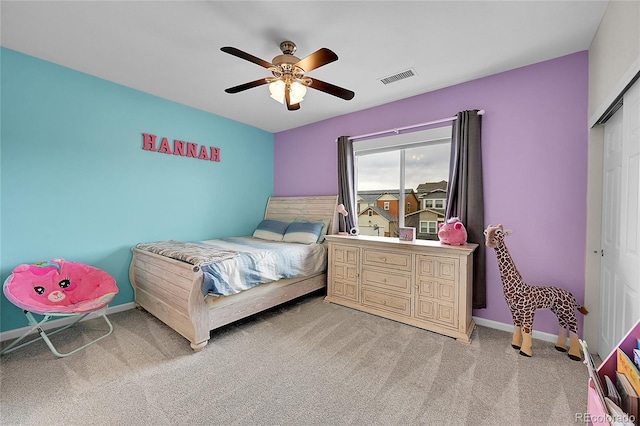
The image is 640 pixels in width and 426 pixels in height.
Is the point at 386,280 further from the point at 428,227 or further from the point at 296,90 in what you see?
the point at 296,90

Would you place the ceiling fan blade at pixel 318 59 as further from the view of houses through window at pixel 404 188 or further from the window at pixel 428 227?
the window at pixel 428 227

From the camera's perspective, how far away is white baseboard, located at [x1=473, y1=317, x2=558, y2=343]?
2346mm

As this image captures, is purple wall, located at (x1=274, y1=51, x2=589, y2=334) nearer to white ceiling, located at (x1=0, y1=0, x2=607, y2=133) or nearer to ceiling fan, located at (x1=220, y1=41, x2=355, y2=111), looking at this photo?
white ceiling, located at (x1=0, y1=0, x2=607, y2=133)

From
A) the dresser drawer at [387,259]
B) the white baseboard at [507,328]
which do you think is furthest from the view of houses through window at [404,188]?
the white baseboard at [507,328]

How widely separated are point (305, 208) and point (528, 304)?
288 centimetres

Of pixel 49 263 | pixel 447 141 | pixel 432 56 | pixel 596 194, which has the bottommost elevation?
pixel 49 263

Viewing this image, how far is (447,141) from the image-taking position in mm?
2988

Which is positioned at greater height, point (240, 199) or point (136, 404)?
point (240, 199)

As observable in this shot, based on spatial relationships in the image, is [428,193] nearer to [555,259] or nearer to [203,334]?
[555,259]

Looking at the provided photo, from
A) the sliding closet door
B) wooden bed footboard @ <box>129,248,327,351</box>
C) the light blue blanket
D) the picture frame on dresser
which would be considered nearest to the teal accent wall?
wooden bed footboard @ <box>129,248,327,351</box>

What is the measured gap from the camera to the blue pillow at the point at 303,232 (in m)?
3.52

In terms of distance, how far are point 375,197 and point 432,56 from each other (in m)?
1.82

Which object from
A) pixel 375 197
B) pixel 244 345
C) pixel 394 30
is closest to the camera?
pixel 394 30

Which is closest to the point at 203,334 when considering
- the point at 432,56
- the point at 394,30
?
the point at 394,30
